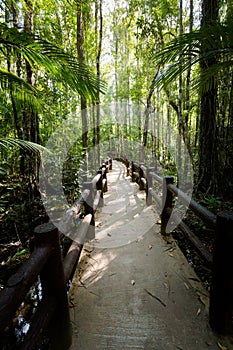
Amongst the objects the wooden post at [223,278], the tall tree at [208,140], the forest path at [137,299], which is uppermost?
the tall tree at [208,140]

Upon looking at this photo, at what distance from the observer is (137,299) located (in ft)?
6.49

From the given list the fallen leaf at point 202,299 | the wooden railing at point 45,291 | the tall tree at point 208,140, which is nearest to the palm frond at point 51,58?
the wooden railing at point 45,291

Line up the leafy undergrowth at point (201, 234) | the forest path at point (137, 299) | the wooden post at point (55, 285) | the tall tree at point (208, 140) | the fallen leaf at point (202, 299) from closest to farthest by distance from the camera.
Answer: the wooden post at point (55, 285)
the forest path at point (137, 299)
the fallen leaf at point (202, 299)
the leafy undergrowth at point (201, 234)
the tall tree at point (208, 140)

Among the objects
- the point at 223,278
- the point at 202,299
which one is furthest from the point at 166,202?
the point at 223,278

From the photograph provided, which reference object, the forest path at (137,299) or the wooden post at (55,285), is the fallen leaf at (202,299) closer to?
the forest path at (137,299)

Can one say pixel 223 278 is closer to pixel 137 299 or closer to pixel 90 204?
pixel 137 299

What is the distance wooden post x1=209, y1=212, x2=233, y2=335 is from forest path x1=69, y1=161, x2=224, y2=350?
0.14 m

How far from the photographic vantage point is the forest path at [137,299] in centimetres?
158

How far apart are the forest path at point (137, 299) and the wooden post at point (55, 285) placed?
0.16m

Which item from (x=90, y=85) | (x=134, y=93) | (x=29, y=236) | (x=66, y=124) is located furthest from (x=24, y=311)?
(x=134, y=93)

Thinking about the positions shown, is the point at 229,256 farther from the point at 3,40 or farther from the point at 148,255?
the point at 3,40

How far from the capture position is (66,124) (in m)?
9.77

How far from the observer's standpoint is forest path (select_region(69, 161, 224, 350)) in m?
1.58

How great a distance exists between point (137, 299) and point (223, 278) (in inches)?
34.1
